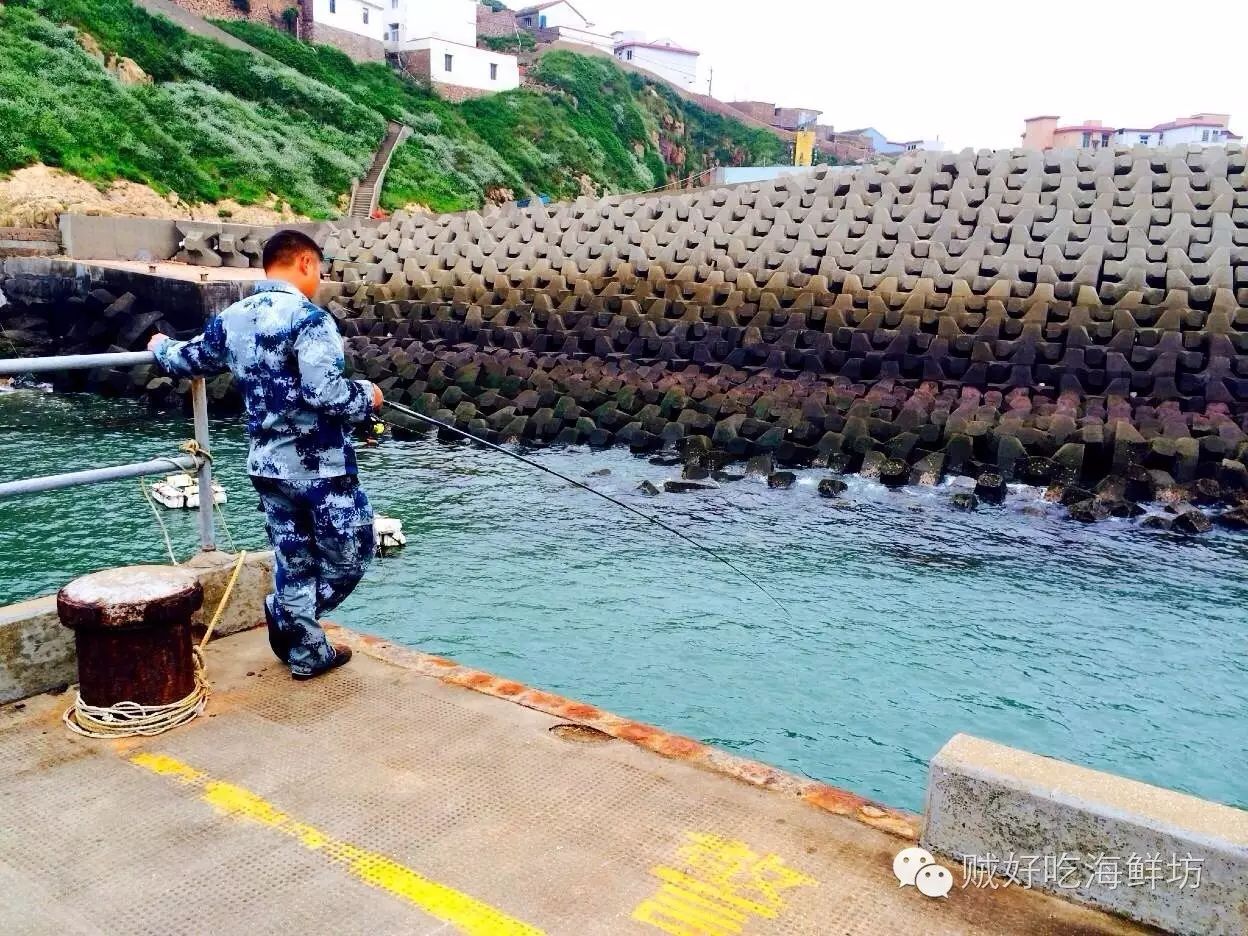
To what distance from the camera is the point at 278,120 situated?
128ft

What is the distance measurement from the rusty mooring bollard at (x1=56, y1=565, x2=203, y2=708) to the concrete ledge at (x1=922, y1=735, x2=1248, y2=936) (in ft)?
9.69

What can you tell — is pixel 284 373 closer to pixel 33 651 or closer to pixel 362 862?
pixel 33 651

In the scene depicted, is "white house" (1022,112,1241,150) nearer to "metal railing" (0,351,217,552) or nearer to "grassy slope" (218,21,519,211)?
"grassy slope" (218,21,519,211)

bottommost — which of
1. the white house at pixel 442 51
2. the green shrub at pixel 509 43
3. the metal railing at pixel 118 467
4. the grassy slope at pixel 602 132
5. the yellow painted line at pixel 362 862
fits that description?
the yellow painted line at pixel 362 862

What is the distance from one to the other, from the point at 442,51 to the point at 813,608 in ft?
163

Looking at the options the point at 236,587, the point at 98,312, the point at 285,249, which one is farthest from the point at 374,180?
the point at 285,249

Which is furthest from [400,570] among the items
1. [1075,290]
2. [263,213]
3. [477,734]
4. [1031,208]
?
[263,213]

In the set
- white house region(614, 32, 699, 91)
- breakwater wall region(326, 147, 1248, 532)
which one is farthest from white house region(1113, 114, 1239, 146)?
breakwater wall region(326, 147, 1248, 532)

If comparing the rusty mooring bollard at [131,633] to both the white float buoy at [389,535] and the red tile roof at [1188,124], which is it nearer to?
the white float buoy at [389,535]

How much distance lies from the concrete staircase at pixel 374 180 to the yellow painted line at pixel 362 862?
3558 cm

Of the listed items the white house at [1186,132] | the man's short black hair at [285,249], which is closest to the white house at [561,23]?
the white house at [1186,132]

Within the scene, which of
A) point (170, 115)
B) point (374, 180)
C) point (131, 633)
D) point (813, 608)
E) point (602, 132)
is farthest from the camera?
point (602, 132)

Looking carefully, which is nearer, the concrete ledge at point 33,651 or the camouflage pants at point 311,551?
the concrete ledge at point 33,651

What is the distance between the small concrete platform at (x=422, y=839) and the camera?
2.89 meters
